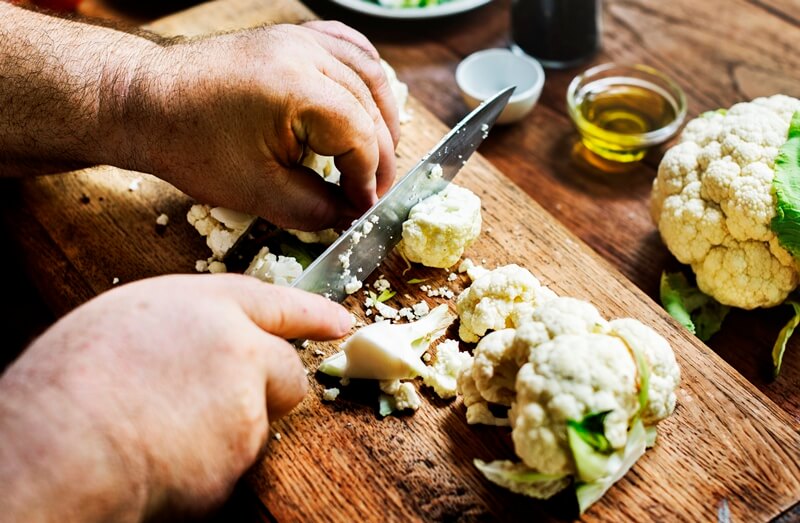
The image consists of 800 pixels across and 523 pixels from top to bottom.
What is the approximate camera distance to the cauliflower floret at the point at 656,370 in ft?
3.45

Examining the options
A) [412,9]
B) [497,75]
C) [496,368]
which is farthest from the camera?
[412,9]

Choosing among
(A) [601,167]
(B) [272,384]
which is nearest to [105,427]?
(B) [272,384]

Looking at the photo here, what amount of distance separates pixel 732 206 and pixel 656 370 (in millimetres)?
447

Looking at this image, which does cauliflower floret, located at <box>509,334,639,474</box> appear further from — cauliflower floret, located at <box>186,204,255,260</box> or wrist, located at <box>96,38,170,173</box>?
wrist, located at <box>96,38,170,173</box>

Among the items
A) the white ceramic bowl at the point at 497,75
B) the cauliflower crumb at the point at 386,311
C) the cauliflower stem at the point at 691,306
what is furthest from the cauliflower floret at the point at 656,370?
the white ceramic bowl at the point at 497,75

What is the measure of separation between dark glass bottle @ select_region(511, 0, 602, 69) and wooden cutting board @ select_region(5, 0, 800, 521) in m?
0.65

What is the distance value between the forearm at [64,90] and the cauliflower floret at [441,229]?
0.57m

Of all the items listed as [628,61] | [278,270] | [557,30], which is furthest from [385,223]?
[628,61]

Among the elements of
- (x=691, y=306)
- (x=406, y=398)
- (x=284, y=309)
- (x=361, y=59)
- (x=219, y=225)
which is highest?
(x=361, y=59)

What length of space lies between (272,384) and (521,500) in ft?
1.34

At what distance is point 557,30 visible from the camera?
188 centimetres

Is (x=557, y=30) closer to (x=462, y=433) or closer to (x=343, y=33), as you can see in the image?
(x=343, y=33)

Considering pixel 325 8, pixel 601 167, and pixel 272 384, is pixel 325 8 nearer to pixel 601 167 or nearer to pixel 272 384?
pixel 601 167

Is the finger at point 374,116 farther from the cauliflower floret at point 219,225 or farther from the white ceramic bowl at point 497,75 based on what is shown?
the white ceramic bowl at point 497,75
